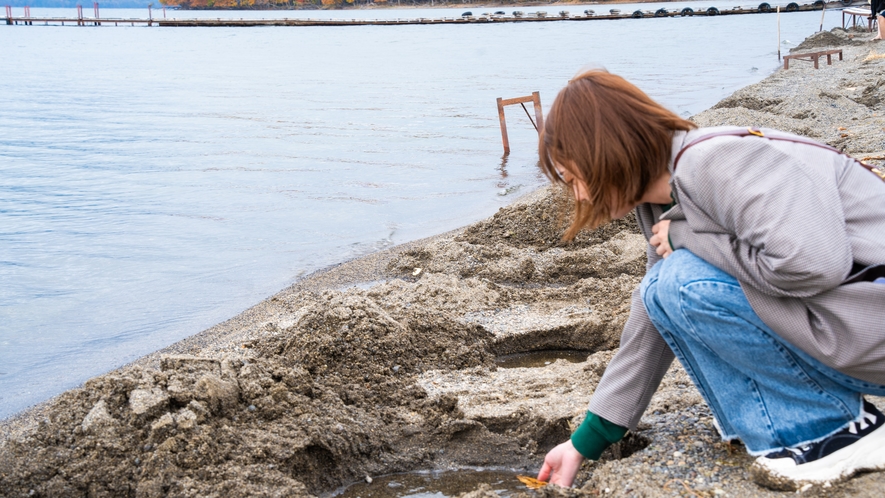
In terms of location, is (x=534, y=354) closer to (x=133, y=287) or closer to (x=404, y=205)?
(x=133, y=287)

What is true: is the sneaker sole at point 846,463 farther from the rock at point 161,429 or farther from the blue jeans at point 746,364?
the rock at point 161,429

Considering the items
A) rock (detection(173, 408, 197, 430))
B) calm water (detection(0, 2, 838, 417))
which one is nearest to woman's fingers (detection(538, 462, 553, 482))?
rock (detection(173, 408, 197, 430))

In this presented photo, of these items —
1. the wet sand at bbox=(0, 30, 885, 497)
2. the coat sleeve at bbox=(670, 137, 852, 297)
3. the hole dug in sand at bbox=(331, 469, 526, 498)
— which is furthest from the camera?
the hole dug in sand at bbox=(331, 469, 526, 498)

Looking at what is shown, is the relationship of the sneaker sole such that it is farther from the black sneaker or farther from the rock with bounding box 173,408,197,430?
the rock with bounding box 173,408,197,430

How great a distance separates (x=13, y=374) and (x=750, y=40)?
39.1 meters

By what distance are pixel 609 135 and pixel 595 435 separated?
911 millimetres

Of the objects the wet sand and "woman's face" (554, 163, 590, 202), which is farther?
the wet sand

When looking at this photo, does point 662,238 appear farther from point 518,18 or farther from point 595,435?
point 518,18

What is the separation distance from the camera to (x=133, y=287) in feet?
20.9

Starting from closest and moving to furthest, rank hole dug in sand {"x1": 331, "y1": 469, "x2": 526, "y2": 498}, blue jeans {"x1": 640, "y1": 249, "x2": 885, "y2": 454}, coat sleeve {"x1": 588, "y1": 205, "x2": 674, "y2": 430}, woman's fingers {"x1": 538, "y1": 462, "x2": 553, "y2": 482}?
blue jeans {"x1": 640, "y1": 249, "x2": 885, "y2": 454}, coat sleeve {"x1": 588, "y1": 205, "x2": 674, "y2": 430}, woman's fingers {"x1": 538, "y1": 462, "x2": 553, "y2": 482}, hole dug in sand {"x1": 331, "y1": 469, "x2": 526, "y2": 498}

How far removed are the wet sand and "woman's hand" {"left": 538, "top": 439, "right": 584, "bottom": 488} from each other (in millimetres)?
94

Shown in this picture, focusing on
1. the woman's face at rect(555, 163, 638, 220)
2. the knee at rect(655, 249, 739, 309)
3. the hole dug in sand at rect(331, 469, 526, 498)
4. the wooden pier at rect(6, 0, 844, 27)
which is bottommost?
the hole dug in sand at rect(331, 469, 526, 498)

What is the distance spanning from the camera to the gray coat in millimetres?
1563

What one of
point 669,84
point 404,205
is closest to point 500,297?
point 404,205
